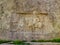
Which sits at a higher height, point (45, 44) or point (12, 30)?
point (12, 30)

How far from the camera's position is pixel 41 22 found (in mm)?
3488

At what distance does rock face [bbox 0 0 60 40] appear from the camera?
3432 millimetres

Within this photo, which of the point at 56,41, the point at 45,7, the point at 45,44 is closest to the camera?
the point at 45,44

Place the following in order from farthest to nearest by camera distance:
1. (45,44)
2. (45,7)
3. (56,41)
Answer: (45,7) < (56,41) < (45,44)

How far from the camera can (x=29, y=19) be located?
11.4 feet

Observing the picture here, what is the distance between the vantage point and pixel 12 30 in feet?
11.3

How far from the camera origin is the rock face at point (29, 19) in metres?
3.43

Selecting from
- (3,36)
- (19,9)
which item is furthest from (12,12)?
(3,36)

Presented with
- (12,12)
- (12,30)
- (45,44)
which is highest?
(12,12)

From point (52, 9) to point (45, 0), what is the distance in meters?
0.20

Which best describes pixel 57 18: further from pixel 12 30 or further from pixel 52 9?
pixel 12 30

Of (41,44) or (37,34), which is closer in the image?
(41,44)

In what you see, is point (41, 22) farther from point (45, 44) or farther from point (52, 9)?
point (45, 44)

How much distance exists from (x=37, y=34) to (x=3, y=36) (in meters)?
0.58
